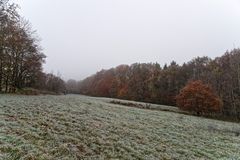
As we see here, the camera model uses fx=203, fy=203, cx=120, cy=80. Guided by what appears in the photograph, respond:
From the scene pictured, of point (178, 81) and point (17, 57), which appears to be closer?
point (17, 57)

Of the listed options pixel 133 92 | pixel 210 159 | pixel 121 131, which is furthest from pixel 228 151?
pixel 133 92

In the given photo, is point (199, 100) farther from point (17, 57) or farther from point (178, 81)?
point (17, 57)

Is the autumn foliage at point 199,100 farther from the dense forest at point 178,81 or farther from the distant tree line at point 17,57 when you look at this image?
the distant tree line at point 17,57

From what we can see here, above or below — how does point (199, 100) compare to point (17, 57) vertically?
below

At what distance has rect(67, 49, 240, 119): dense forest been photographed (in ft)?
169

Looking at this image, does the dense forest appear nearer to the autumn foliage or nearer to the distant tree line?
the autumn foliage

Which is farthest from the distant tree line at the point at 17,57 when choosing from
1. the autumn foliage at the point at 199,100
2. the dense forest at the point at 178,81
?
the dense forest at the point at 178,81

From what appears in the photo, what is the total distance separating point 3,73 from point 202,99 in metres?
40.2

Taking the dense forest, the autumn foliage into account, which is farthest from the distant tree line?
the dense forest

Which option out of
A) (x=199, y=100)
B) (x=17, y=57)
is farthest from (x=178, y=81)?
(x=17, y=57)

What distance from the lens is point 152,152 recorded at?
429 inches

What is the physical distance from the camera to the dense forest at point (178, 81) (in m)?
51.7

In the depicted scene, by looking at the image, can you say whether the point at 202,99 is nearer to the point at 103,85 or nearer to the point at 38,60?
the point at 38,60

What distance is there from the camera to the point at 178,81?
72.0 metres
